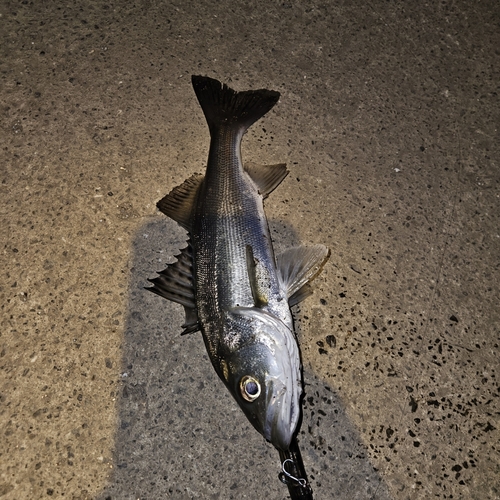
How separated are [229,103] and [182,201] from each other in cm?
74

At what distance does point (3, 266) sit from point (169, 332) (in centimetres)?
109

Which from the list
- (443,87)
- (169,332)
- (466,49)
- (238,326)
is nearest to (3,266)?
(169,332)

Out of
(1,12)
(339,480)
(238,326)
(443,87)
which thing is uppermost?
(443,87)

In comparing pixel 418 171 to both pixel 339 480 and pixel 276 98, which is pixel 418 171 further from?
pixel 339 480

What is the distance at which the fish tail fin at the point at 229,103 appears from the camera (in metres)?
2.87

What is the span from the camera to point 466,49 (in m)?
3.48

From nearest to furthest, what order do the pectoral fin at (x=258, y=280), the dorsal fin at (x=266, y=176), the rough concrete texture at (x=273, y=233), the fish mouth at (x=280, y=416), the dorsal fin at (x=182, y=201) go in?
the fish mouth at (x=280, y=416), the pectoral fin at (x=258, y=280), the rough concrete texture at (x=273, y=233), the dorsal fin at (x=182, y=201), the dorsal fin at (x=266, y=176)

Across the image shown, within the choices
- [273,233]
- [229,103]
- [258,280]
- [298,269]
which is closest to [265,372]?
[258,280]

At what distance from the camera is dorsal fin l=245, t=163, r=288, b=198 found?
276 centimetres

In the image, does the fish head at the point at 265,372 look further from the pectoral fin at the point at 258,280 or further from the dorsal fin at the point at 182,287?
the dorsal fin at the point at 182,287

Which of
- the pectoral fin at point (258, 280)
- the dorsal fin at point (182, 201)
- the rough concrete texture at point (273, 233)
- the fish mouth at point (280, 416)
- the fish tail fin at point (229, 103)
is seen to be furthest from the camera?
the fish tail fin at point (229, 103)

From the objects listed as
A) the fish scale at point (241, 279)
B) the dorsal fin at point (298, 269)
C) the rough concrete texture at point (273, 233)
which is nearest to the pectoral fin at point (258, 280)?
the fish scale at point (241, 279)

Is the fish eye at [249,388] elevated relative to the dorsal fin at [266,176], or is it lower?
lower

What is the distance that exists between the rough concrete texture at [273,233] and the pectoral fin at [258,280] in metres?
0.44
